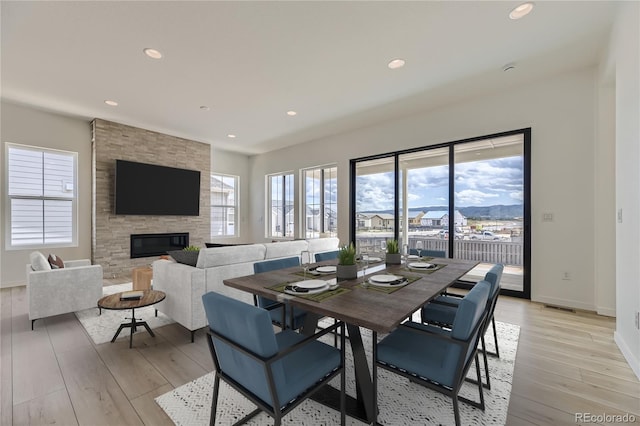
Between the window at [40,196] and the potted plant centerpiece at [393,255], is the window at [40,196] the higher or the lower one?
the higher one

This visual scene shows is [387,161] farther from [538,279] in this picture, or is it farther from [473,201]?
[538,279]

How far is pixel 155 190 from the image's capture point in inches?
235

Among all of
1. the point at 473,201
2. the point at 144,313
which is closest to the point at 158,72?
the point at 144,313

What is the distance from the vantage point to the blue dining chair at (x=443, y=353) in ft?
4.33

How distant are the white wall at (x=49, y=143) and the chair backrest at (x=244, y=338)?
5667 mm

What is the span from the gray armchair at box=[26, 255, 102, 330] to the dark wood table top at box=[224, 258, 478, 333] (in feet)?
8.41

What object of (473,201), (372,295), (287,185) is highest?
(287,185)

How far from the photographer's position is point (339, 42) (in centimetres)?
290

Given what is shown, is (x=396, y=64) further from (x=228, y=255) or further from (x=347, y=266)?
(x=228, y=255)

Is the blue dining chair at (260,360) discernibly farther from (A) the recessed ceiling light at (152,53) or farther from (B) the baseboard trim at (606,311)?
(B) the baseboard trim at (606,311)

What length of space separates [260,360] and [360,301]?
602 mm

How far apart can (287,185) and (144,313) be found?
15.6 ft

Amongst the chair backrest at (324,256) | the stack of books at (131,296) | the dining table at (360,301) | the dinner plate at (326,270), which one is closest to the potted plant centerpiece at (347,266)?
the dining table at (360,301)

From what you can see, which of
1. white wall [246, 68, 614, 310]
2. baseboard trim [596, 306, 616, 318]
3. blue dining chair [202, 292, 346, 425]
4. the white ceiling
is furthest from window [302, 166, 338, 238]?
blue dining chair [202, 292, 346, 425]
